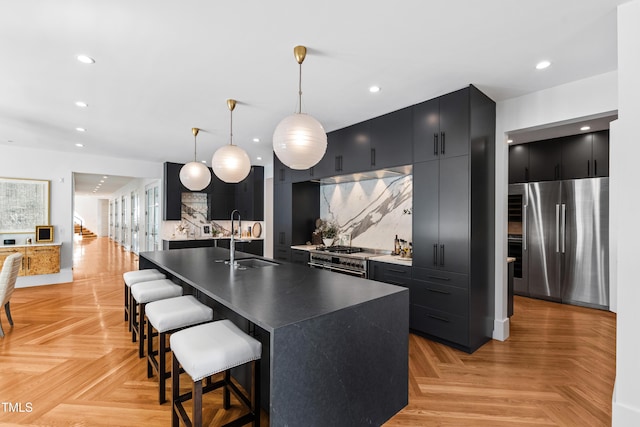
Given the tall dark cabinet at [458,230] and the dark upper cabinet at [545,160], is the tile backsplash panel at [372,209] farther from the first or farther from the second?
the dark upper cabinet at [545,160]

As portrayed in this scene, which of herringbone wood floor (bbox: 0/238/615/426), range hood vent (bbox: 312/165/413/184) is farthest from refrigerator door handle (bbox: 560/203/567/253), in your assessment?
range hood vent (bbox: 312/165/413/184)

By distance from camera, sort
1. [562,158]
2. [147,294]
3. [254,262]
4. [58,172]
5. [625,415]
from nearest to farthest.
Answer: [625,415] → [147,294] → [254,262] → [562,158] → [58,172]

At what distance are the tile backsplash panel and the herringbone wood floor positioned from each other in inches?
58.8

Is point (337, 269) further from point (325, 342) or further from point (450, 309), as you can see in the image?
point (325, 342)

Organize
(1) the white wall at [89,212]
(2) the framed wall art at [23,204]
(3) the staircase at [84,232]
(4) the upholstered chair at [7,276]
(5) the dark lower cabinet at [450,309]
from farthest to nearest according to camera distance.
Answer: (1) the white wall at [89,212] → (3) the staircase at [84,232] → (2) the framed wall art at [23,204] → (4) the upholstered chair at [7,276] → (5) the dark lower cabinet at [450,309]

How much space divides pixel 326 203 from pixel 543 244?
3435 mm

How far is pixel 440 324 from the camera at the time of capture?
307 centimetres

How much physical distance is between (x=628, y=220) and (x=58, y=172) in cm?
786

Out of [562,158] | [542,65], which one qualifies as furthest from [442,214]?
[562,158]

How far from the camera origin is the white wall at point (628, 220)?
5.58 feet

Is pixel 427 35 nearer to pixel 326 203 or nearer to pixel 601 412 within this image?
pixel 601 412

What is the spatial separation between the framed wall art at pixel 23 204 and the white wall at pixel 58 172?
10 centimetres

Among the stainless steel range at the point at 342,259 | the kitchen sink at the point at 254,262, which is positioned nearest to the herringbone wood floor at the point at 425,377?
the stainless steel range at the point at 342,259

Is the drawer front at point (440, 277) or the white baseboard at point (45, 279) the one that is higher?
the drawer front at point (440, 277)
